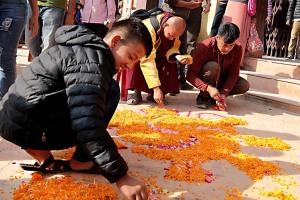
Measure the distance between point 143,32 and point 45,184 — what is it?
1029mm

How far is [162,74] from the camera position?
4.46m

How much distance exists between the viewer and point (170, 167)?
2422mm

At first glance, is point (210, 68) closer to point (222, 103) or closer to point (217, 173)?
point (222, 103)

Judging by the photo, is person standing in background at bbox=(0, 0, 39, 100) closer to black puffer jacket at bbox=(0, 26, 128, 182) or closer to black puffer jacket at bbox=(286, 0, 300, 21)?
black puffer jacket at bbox=(0, 26, 128, 182)

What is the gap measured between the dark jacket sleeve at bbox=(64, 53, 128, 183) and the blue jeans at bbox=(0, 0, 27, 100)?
1.44 metres

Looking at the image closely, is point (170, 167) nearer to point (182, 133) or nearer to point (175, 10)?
point (182, 133)

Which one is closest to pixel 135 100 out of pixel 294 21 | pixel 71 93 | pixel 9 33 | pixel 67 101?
pixel 9 33

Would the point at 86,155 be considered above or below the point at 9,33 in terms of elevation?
below

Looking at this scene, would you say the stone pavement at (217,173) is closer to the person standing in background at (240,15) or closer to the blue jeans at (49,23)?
the blue jeans at (49,23)

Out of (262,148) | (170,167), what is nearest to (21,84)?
(170,167)

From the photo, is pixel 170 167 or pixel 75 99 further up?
pixel 75 99

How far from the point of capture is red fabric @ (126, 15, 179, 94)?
4297 millimetres

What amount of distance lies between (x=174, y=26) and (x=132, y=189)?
274cm

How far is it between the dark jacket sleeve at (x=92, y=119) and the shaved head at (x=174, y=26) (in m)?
2.47
